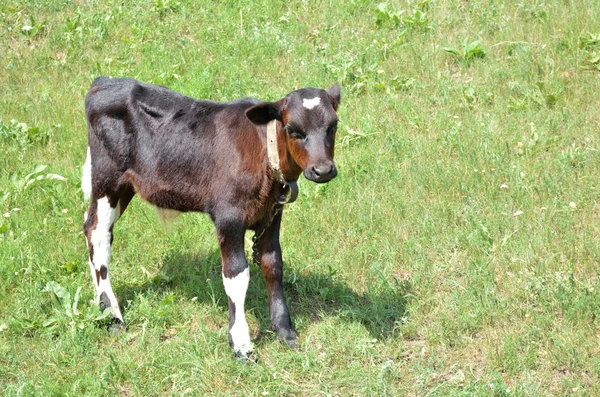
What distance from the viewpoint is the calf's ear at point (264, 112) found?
6980 mm

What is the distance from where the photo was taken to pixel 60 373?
7199mm

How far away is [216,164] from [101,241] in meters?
1.37

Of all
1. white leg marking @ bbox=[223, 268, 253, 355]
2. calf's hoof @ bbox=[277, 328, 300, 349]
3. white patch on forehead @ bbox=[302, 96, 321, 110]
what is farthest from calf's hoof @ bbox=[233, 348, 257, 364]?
white patch on forehead @ bbox=[302, 96, 321, 110]

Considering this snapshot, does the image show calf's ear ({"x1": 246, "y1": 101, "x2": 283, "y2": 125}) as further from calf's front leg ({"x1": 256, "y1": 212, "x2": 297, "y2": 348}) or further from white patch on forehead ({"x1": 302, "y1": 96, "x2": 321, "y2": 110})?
calf's front leg ({"x1": 256, "y1": 212, "x2": 297, "y2": 348})

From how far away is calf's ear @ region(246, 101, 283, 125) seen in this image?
275 inches

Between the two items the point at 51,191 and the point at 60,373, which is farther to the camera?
the point at 51,191

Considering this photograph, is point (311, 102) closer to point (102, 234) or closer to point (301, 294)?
point (301, 294)

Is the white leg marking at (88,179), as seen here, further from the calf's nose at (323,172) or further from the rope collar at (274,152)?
the calf's nose at (323,172)

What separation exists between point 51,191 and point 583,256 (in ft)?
18.5

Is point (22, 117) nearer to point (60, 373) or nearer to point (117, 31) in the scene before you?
point (117, 31)

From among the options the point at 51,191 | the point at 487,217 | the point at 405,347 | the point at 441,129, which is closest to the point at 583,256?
the point at 487,217

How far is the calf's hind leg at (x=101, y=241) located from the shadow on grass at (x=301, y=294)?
376 millimetres

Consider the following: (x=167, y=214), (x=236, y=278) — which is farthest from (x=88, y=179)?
(x=236, y=278)

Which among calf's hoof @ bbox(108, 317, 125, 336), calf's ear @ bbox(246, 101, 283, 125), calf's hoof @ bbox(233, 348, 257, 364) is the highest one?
calf's ear @ bbox(246, 101, 283, 125)
